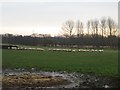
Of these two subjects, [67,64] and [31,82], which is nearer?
[31,82]

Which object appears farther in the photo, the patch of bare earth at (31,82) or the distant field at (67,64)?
the distant field at (67,64)

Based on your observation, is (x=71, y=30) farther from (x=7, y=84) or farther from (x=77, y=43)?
(x=7, y=84)

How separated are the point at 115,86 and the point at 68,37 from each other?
89.8 metres

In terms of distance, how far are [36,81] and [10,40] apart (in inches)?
3480

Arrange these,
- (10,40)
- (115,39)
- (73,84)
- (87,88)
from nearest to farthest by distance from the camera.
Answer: (87,88)
(73,84)
(115,39)
(10,40)

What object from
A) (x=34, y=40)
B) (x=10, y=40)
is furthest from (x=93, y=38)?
(x=10, y=40)

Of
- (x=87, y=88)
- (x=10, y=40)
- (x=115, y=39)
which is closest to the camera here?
(x=87, y=88)

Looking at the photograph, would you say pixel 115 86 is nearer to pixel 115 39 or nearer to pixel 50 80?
pixel 50 80

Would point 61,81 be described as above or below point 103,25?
below

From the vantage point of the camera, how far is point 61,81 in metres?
15.1

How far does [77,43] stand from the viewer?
9775cm

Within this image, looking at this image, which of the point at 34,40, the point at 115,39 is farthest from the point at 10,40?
the point at 115,39

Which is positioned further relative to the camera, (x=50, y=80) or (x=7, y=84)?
(x=50, y=80)

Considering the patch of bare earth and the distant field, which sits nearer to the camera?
the patch of bare earth
